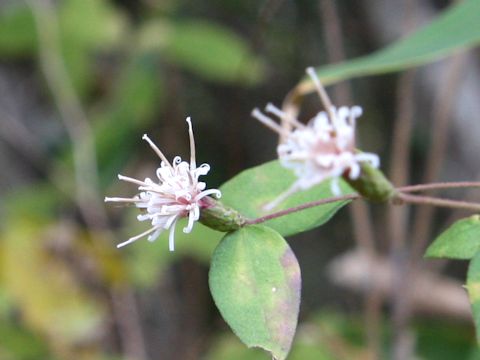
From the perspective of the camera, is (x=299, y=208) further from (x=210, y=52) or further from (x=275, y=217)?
(x=210, y=52)

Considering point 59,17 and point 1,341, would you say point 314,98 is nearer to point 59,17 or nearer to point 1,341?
point 59,17

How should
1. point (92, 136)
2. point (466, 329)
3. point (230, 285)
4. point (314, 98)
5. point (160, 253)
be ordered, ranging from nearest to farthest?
point (230, 285) → point (466, 329) → point (160, 253) → point (92, 136) → point (314, 98)

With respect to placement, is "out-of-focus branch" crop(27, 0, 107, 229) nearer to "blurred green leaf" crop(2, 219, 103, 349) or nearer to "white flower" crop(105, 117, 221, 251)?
"blurred green leaf" crop(2, 219, 103, 349)

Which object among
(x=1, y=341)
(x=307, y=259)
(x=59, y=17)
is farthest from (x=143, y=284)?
(x=59, y=17)

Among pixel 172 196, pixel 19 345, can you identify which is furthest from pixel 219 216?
pixel 19 345

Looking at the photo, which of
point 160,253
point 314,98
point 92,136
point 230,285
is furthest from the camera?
point 314,98

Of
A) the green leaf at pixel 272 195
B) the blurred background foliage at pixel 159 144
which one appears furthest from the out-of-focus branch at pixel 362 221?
the green leaf at pixel 272 195
